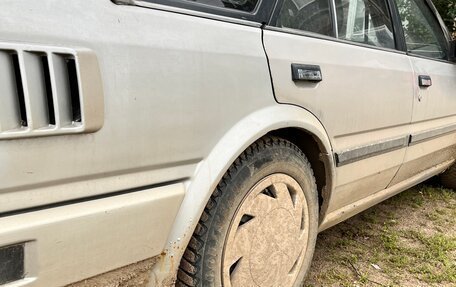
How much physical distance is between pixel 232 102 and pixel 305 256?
97 centimetres

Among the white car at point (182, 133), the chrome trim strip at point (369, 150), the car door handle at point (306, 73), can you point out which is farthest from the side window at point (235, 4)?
the chrome trim strip at point (369, 150)

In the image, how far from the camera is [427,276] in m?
2.64

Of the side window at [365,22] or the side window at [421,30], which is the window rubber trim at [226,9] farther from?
the side window at [421,30]

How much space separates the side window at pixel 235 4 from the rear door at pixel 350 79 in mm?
111

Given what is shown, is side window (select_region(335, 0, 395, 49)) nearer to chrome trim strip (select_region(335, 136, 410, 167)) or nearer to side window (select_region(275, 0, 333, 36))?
side window (select_region(275, 0, 333, 36))

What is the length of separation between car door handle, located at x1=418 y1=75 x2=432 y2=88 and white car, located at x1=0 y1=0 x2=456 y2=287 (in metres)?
0.47

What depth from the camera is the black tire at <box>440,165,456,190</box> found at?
4168mm

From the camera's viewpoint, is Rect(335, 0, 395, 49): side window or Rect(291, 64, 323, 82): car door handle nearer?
Rect(291, 64, 323, 82): car door handle

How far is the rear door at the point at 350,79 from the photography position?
1903 millimetres

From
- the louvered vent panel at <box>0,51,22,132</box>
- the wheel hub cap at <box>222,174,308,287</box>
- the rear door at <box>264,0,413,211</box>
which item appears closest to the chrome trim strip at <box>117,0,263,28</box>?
the rear door at <box>264,0,413,211</box>

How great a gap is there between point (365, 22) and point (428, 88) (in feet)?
2.49

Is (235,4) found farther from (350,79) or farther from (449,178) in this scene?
(449,178)

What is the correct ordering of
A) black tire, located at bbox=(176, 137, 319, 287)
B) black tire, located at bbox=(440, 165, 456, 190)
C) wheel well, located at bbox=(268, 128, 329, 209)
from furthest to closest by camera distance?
black tire, located at bbox=(440, 165, 456, 190)
wheel well, located at bbox=(268, 128, 329, 209)
black tire, located at bbox=(176, 137, 319, 287)

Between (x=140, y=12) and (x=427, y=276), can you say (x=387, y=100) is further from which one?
(x=140, y=12)
